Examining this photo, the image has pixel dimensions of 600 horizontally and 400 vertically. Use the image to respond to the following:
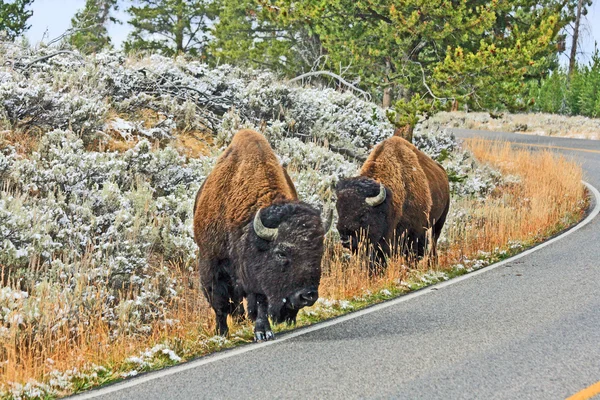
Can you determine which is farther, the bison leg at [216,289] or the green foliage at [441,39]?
the green foliage at [441,39]

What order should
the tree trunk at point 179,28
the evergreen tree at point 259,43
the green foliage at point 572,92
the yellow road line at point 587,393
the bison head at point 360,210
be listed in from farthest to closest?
the green foliage at point 572,92, the tree trunk at point 179,28, the evergreen tree at point 259,43, the bison head at point 360,210, the yellow road line at point 587,393

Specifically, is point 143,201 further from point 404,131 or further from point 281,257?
point 404,131

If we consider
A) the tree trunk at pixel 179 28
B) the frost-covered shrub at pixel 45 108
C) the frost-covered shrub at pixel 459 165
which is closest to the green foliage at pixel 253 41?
the tree trunk at pixel 179 28

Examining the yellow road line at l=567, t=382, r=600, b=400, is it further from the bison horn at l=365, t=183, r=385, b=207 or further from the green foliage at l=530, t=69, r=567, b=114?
the green foliage at l=530, t=69, r=567, b=114

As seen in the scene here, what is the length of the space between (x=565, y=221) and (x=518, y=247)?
2.84m

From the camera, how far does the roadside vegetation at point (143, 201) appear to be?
743 centimetres

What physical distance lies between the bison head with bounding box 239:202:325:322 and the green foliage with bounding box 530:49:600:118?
134 ft

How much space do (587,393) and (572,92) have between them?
44774 millimetres

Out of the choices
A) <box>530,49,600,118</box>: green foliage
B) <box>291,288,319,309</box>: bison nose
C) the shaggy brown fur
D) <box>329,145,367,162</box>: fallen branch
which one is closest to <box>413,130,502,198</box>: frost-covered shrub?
<box>329,145,367,162</box>: fallen branch

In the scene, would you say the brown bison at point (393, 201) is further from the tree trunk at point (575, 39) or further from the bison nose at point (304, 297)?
the tree trunk at point (575, 39)

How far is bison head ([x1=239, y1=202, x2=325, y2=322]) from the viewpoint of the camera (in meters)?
6.52

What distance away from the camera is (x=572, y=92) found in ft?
156

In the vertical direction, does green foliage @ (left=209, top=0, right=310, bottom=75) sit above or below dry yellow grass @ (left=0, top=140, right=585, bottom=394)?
above

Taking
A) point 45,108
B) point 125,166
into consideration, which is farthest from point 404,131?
point 45,108
